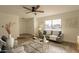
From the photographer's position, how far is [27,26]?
240cm

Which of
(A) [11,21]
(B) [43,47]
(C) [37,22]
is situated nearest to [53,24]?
(C) [37,22]

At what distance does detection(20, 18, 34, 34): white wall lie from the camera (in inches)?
93.3

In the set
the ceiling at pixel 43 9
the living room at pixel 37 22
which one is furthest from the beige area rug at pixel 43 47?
the ceiling at pixel 43 9

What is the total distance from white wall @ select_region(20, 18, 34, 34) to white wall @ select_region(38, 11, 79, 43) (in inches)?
8.5

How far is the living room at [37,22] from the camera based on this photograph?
7.50ft

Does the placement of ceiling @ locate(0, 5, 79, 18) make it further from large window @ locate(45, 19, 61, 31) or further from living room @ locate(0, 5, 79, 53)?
large window @ locate(45, 19, 61, 31)

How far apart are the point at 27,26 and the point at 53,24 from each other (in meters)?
0.59

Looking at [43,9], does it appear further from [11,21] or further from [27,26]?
[11,21]

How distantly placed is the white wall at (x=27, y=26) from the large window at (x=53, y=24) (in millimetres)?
336

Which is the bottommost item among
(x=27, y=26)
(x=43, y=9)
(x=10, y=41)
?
(x=10, y=41)

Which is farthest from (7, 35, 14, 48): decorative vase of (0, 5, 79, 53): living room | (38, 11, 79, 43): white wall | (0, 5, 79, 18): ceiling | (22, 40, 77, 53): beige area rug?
(38, 11, 79, 43): white wall
